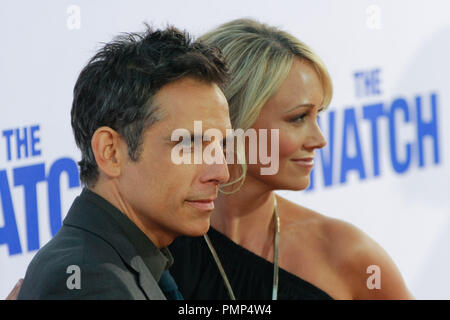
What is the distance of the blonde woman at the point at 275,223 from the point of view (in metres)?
2.30

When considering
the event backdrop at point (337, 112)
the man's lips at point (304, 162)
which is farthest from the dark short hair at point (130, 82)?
the event backdrop at point (337, 112)

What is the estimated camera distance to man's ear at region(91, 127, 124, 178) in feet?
5.18

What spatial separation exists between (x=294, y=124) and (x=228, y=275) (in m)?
0.56

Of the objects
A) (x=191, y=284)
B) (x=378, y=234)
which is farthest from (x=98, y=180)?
(x=378, y=234)

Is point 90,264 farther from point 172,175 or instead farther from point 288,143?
point 288,143

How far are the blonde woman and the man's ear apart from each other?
76cm

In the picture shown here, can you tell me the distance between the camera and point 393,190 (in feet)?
11.1

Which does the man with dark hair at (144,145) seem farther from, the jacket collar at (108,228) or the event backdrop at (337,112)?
the event backdrop at (337,112)

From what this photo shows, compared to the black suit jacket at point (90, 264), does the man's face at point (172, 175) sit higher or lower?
higher

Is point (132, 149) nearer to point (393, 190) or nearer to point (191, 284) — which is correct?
point (191, 284)

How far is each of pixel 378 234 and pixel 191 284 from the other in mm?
1341

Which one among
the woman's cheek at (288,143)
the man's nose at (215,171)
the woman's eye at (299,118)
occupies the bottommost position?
the man's nose at (215,171)

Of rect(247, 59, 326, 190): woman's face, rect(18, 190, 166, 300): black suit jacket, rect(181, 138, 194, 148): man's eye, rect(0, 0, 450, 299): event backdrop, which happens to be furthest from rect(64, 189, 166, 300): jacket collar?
rect(0, 0, 450, 299): event backdrop

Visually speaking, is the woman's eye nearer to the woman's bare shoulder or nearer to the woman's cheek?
the woman's cheek
